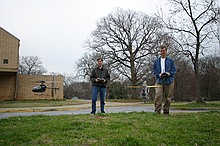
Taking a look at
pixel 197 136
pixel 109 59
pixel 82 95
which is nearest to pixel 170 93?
pixel 197 136

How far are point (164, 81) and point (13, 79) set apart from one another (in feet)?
74.5

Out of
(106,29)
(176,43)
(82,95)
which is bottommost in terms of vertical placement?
(82,95)

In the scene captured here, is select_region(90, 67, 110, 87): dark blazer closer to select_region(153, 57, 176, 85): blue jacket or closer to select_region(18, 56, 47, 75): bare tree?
select_region(153, 57, 176, 85): blue jacket

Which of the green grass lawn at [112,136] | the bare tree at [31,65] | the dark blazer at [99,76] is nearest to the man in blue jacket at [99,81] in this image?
the dark blazer at [99,76]

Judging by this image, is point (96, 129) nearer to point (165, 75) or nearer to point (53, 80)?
point (165, 75)

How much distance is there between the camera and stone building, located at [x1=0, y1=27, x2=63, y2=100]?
25.8 meters

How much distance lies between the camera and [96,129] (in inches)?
186

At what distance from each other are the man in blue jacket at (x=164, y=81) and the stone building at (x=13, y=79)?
21450 millimetres

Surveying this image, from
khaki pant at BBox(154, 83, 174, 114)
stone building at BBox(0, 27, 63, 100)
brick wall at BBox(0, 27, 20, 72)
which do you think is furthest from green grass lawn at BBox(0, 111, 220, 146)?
stone building at BBox(0, 27, 63, 100)

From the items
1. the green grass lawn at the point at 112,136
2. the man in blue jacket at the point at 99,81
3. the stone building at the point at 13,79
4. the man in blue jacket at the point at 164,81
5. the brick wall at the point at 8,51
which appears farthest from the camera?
the stone building at the point at 13,79

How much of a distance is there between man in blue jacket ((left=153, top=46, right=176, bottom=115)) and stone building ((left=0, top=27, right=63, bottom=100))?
21.4 m

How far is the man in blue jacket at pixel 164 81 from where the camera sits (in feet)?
26.0

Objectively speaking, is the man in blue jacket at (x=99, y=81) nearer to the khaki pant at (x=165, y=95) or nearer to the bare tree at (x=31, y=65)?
the khaki pant at (x=165, y=95)

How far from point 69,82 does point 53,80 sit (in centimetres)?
4186
